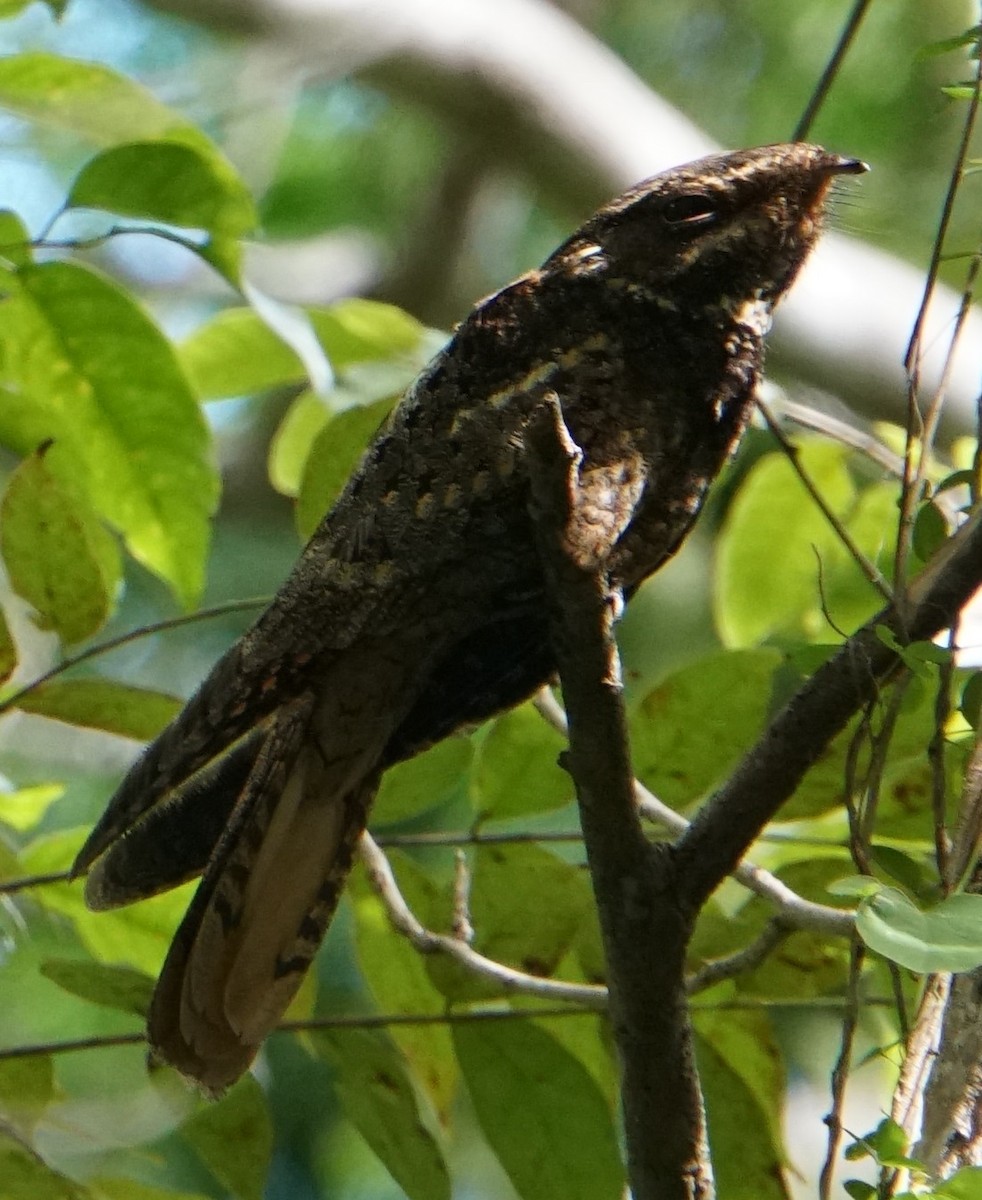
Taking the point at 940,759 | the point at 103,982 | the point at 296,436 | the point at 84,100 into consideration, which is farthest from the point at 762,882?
the point at 84,100

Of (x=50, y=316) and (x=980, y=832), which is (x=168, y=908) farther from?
(x=980, y=832)

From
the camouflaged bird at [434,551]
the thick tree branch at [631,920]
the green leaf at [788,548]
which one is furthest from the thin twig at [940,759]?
the green leaf at [788,548]

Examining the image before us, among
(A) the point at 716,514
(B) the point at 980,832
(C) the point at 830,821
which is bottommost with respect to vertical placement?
(A) the point at 716,514

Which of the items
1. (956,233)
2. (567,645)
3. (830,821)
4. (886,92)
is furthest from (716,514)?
(567,645)

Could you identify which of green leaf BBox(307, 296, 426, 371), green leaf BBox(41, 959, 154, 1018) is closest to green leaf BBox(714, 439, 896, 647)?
green leaf BBox(307, 296, 426, 371)

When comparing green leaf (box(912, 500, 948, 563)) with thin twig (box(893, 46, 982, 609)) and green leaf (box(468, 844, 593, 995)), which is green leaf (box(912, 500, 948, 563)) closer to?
thin twig (box(893, 46, 982, 609))

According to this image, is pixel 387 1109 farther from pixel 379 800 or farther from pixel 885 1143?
pixel 885 1143
